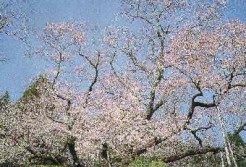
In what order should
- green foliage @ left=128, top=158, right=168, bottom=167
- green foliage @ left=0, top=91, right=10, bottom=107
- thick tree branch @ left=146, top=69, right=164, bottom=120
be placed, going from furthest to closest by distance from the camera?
green foliage @ left=0, top=91, right=10, bottom=107, thick tree branch @ left=146, top=69, right=164, bottom=120, green foliage @ left=128, top=158, right=168, bottom=167

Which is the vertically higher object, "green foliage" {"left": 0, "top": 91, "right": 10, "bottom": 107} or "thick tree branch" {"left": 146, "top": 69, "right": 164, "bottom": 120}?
"green foliage" {"left": 0, "top": 91, "right": 10, "bottom": 107}

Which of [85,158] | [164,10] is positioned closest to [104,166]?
[85,158]

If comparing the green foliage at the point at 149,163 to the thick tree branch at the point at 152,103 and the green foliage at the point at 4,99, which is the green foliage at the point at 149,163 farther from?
the green foliage at the point at 4,99

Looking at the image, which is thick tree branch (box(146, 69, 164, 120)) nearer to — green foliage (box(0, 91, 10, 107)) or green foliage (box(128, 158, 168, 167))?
green foliage (box(128, 158, 168, 167))

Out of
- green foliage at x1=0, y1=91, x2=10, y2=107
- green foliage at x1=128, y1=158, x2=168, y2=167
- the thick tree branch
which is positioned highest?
green foliage at x1=0, y1=91, x2=10, y2=107

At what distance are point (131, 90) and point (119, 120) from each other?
9.96 ft

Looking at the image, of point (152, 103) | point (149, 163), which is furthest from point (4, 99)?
point (149, 163)

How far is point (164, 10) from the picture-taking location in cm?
3328

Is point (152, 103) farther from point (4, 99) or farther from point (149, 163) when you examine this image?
point (4, 99)

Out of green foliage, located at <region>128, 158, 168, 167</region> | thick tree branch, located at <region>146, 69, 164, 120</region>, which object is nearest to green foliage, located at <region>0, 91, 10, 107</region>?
thick tree branch, located at <region>146, 69, 164, 120</region>

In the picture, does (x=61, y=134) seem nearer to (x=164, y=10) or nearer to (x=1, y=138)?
(x=1, y=138)

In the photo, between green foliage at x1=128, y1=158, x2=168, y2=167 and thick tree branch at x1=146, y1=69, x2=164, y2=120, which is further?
thick tree branch at x1=146, y1=69, x2=164, y2=120

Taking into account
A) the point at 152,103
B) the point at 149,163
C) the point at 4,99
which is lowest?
the point at 149,163

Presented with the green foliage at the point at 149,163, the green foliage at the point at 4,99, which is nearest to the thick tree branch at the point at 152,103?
the green foliage at the point at 149,163
